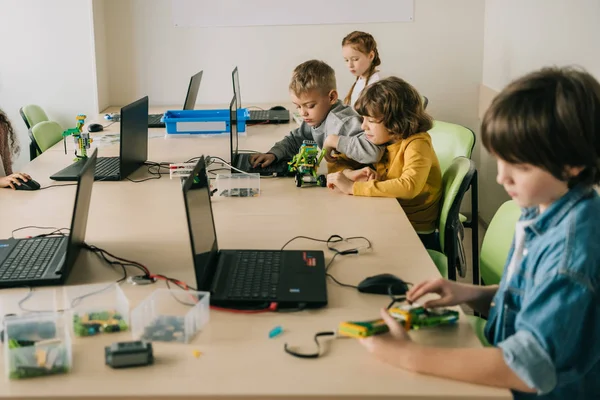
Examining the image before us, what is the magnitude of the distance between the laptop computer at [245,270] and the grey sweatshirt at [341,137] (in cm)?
90

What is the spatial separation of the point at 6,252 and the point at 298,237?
2.50 feet

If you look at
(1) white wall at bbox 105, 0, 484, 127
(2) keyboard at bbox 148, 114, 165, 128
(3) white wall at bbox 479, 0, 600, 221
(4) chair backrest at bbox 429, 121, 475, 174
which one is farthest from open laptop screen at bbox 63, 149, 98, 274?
(1) white wall at bbox 105, 0, 484, 127

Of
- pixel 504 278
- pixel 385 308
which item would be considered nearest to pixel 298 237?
pixel 385 308

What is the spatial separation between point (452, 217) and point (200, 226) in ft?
3.72

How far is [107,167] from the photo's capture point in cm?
284

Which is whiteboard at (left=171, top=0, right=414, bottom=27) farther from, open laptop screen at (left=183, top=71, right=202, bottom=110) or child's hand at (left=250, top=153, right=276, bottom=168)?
child's hand at (left=250, top=153, right=276, bottom=168)

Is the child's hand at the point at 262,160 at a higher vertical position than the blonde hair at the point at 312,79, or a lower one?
lower

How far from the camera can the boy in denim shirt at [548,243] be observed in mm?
1196

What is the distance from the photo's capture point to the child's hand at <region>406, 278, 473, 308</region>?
1.50m

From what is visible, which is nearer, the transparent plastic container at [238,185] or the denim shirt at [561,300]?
the denim shirt at [561,300]

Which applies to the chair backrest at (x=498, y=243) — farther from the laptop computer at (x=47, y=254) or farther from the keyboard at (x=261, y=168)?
the laptop computer at (x=47, y=254)

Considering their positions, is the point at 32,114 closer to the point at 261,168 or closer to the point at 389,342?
the point at 261,168

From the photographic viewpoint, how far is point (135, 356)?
50.4 inches

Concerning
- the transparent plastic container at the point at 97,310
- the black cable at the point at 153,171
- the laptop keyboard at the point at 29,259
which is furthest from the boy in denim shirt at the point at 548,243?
the black cable at the point at 153,171
